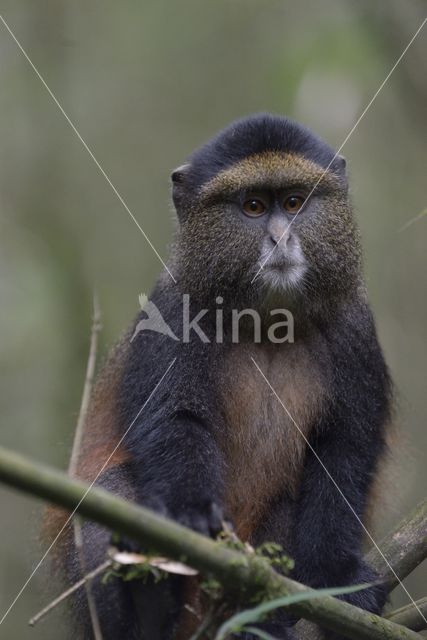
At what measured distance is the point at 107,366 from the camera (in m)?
6.67

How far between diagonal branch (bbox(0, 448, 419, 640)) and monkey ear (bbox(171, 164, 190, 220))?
2.72 metres

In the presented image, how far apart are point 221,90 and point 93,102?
51.1 inches

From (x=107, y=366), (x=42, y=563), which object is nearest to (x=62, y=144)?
(x=107, y=366)

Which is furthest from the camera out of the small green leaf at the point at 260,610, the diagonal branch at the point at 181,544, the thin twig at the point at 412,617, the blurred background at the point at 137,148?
the blurred background at the point at 137,148

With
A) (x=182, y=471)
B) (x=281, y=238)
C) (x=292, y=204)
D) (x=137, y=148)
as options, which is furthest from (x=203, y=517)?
(x=137, y=148)

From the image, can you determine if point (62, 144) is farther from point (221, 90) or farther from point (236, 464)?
point (236, 464)

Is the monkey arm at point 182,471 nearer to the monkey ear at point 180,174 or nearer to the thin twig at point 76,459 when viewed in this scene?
the thin twig at point 76,459

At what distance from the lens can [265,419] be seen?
5816 mm

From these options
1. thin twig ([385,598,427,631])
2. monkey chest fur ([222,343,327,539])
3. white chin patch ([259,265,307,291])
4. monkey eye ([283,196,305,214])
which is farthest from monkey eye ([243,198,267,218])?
thin twig ([385,598,427,631])

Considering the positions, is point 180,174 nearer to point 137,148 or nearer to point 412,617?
point 412,617

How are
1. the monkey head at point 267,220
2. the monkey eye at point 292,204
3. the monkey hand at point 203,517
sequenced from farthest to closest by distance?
the monkey eye at point 292,204, the monkey head at point 267,220, the monkey hand at point 203,517

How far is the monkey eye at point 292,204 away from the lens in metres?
5.64

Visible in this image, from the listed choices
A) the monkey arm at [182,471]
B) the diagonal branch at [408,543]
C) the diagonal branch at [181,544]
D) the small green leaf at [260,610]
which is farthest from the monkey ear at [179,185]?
the small green leaf at [260,610]

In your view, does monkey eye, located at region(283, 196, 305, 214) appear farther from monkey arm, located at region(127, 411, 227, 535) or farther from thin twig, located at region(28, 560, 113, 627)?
thin twig, located at region(28, 560, 113, 627)
